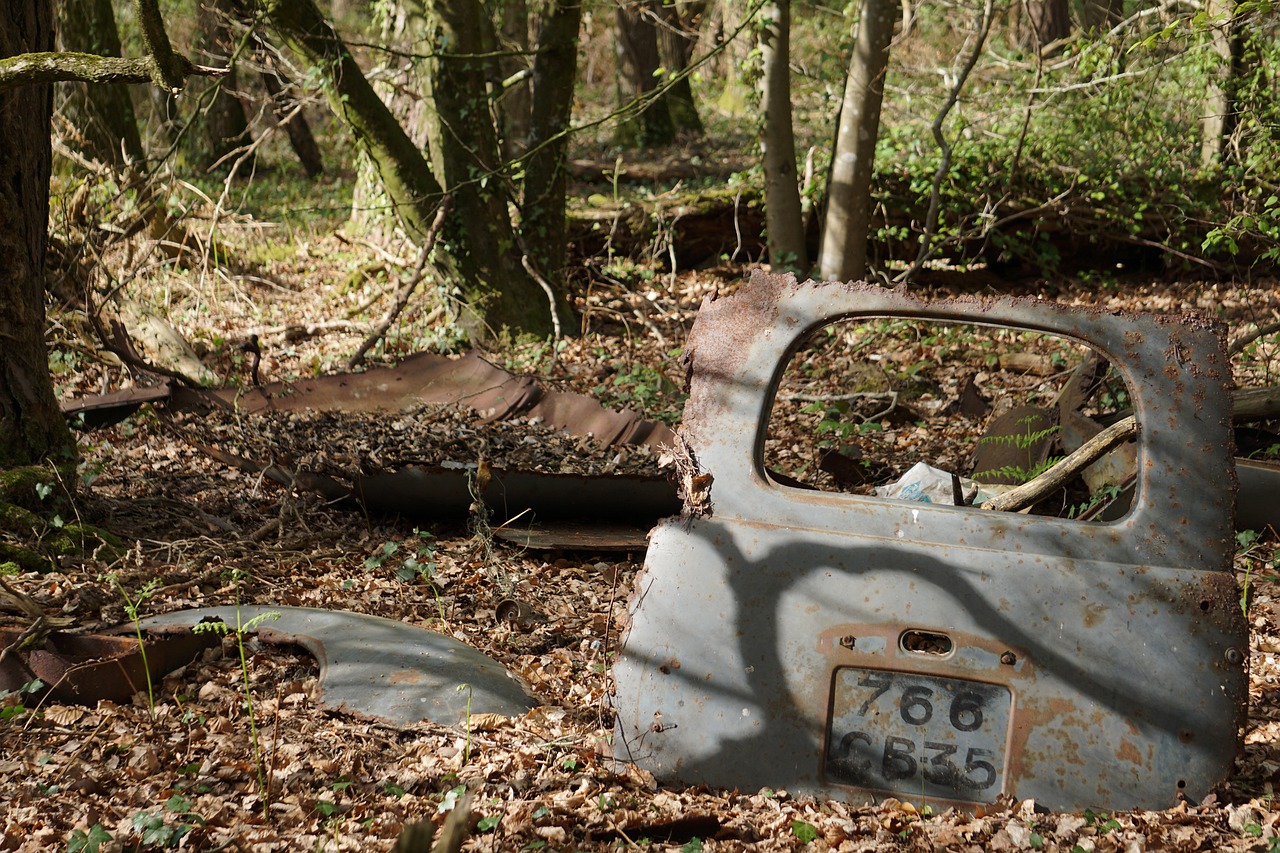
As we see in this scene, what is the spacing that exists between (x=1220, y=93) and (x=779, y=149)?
3.65 meters

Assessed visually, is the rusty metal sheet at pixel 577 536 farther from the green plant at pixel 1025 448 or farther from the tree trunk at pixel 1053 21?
the tree trunk at pixel 1053 21

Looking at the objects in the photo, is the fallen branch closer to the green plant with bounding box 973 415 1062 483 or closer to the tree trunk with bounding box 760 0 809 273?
the green plant with bounding box 973 415 1062 483

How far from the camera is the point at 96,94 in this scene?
11.6m

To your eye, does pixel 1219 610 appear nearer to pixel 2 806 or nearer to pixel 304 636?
pixel 304 636

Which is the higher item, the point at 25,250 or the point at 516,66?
the point at 516,66

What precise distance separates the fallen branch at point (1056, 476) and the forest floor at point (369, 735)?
1.36 ft

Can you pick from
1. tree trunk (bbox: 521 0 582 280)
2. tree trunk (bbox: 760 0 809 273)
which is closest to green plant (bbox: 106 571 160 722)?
tree trunk (bbox: 521 0 582 280)

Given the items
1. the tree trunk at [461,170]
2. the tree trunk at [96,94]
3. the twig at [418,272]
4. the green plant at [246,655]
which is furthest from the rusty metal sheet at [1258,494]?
the tree trunk at [96,94]

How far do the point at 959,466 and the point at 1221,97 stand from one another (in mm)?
5067

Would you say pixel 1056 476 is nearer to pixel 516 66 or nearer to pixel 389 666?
pixel 389 666

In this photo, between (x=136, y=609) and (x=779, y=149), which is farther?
(x=779, y=149)

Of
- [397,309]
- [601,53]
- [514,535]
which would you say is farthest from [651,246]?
[601,53]

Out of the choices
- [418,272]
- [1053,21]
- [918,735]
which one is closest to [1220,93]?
[1053,21]

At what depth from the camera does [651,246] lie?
390 inches
